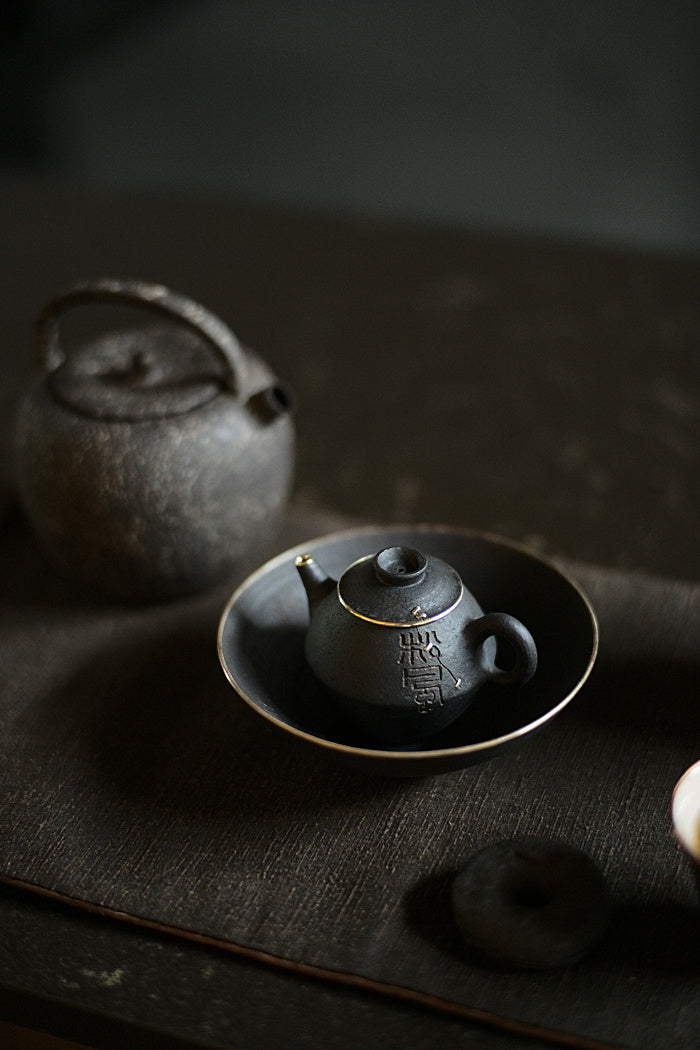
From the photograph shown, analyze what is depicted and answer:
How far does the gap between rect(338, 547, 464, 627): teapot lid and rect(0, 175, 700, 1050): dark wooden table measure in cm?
27

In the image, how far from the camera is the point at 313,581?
892 mm

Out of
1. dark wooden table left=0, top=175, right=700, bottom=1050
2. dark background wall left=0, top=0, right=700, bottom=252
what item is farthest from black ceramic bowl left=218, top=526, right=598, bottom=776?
dark background wall left=0, top=0, right=700, bottom=252

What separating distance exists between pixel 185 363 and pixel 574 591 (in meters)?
0.47

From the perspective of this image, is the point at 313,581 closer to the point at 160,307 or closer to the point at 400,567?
the point at 400,567

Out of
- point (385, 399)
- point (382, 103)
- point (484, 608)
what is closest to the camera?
point (484, 608)

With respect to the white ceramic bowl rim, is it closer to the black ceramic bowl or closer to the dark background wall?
the black ceramic bowl

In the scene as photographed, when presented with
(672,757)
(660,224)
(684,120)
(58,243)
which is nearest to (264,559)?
(672,757)

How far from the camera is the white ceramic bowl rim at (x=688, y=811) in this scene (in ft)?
2.25

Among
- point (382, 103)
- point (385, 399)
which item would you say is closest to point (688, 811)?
point (385, 399)

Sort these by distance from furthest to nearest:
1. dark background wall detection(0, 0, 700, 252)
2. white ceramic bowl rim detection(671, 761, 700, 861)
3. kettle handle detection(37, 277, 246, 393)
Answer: dark background wall detection(0, 0, 700, 252) → kettle handle detection(37, 277, 246, 393) → white ceramic bowl rim detection(671, 761, 700, 861)

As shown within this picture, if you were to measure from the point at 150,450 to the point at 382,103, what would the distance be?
298 centimetres

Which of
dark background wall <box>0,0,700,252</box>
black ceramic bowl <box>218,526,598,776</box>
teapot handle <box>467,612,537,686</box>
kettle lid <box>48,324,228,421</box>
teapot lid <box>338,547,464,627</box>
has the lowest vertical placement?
dark background wall <box>0,0,700,252</box>

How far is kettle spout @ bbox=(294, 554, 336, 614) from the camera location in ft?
2.91

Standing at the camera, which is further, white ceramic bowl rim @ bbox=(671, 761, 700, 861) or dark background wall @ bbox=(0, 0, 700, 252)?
dark background wall @ bbox=(0, 0, 700, 252)
